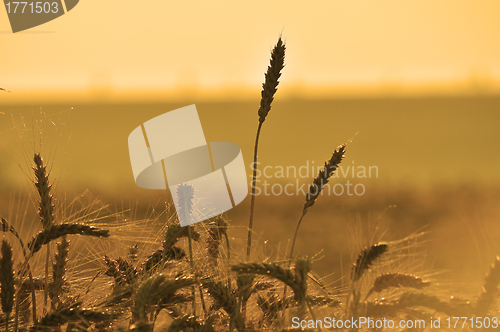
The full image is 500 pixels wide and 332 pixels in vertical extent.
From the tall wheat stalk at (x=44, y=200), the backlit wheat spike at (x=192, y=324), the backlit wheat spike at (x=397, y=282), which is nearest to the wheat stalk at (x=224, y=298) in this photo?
the backlit wheat spike at (x=192, y=324)

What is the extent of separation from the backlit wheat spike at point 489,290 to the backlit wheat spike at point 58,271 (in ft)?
2.79

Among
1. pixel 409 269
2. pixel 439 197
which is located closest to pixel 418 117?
pixel 439 197

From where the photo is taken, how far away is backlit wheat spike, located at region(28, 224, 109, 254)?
0.75 meters

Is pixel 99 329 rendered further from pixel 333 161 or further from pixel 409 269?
pixel 409 269

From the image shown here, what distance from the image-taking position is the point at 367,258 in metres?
0.74

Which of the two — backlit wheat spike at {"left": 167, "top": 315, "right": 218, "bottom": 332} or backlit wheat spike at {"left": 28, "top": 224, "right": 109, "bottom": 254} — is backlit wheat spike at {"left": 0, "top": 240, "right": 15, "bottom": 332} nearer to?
backlit wheat spike at {"left": 28, "top": 224, "right": 109, "bottom": 254}

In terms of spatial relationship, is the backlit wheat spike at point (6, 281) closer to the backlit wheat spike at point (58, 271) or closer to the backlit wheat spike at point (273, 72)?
the backlit wheat spike at point (58, 271)

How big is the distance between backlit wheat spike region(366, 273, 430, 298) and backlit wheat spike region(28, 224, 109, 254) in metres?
0.57

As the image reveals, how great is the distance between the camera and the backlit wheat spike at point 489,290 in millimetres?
731

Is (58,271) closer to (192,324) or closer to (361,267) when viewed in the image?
(192,324)

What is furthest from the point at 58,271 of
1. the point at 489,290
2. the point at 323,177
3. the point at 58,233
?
the point at 489,290

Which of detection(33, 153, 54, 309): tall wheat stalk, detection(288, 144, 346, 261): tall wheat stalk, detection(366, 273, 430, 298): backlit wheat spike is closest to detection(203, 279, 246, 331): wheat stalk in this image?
detection(288, 144, 346, 261): tall wheat stalk

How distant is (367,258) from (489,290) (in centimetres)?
27

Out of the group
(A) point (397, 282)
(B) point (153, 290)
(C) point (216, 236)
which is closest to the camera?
(B) point (153, 290)
